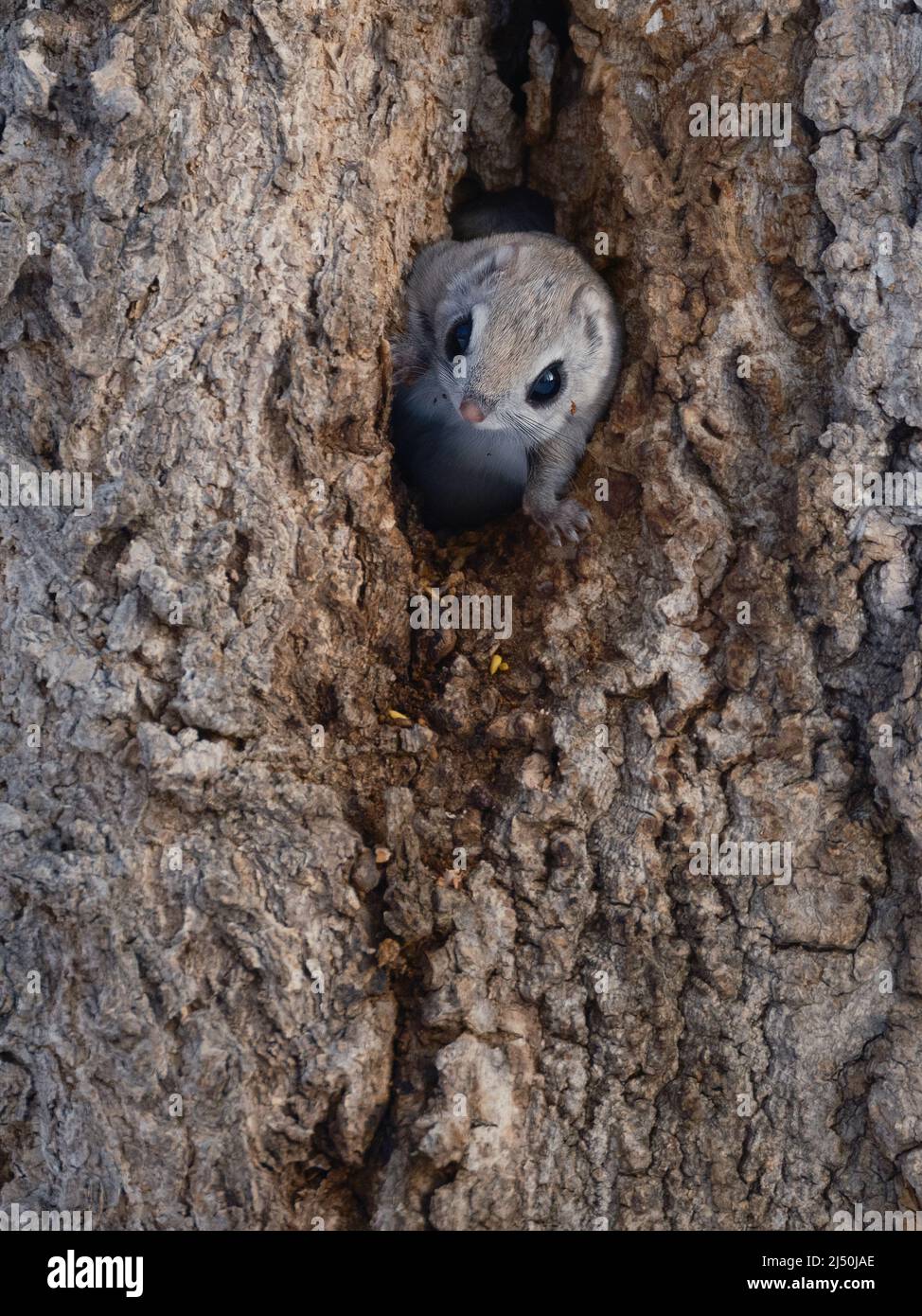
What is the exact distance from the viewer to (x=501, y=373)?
3809 mm

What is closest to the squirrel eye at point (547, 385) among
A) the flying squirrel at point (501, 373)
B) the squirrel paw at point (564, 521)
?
the flying squirrel at point (501, 373)

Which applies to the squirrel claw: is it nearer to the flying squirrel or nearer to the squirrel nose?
the flying squirrel

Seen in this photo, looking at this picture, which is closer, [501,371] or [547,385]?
[501,371]

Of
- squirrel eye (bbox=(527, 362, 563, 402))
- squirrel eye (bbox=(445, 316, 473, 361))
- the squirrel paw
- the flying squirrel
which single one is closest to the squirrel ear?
the flying squirrel

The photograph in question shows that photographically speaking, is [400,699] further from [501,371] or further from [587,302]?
[587,302]

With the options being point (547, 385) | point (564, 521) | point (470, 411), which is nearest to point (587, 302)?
point (547, 385)

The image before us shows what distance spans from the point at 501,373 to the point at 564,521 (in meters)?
0.55

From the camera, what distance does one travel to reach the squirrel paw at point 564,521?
364 centimetres

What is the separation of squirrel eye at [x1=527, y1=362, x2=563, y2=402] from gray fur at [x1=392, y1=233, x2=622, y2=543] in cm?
3

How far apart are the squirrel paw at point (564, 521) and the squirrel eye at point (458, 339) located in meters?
0.64

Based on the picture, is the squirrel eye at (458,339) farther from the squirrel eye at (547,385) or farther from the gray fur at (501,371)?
the squirrel eye at (547,385)

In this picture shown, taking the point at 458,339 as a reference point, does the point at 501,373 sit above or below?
below

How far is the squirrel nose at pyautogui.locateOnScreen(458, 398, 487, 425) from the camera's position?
12.3 ft

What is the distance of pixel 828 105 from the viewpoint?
10.7 ft
